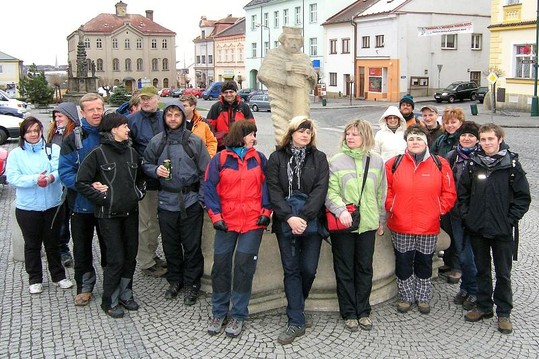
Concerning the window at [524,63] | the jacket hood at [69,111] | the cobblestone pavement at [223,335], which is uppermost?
the window at [524,63]

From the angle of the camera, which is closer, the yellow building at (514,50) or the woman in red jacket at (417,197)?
the woman in red jacket at (417,197)

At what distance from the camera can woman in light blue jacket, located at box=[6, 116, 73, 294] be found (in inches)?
231

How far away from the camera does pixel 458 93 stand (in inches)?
1549

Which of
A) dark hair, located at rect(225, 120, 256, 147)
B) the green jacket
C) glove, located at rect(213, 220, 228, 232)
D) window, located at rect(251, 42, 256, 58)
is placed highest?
window, located at rect(251, 42, 256, 58)

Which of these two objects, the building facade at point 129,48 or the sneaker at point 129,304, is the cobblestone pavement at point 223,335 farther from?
the building facade at point 129,48

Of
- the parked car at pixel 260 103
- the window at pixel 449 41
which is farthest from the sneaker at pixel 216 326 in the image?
the window at pixel 449 41

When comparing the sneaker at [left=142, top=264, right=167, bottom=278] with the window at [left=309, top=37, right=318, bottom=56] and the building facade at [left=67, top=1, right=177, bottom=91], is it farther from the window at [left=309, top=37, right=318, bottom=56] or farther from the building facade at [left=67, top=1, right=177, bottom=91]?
the building facade at [left=67, top=1, right=177, bottom=91]

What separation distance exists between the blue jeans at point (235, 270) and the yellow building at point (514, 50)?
1062 inches

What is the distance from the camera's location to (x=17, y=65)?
72688mm

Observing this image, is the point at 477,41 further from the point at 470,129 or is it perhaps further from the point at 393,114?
the point at 470,129

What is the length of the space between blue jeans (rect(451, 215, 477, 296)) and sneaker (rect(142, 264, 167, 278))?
3.22 m

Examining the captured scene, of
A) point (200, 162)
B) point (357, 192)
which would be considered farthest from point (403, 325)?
point (200, 162)

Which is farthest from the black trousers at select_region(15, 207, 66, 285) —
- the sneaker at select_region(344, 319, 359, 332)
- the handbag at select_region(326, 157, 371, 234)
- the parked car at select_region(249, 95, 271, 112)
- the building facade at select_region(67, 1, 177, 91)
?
the building facade at select_region(67, 1, 177, 91)

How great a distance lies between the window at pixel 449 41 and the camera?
4325cm
